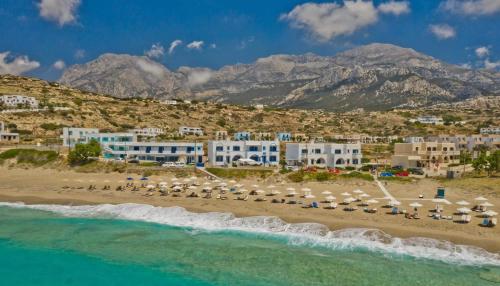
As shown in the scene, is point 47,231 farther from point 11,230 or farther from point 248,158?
point 248,158

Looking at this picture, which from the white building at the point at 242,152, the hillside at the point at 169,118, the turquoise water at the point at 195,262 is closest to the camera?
the turquoise water at the point at 195,262

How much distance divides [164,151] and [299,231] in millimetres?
46897

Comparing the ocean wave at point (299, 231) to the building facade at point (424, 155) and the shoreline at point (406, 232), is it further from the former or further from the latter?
the building facade at point (424, 155)

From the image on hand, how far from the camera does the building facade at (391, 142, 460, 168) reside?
255 ft

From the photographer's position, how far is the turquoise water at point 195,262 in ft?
88.7

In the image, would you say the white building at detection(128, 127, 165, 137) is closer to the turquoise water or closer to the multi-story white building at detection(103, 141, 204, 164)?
the multi-story white building at detection(103, 141, 204, 164)

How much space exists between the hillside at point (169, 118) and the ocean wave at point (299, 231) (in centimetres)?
6960

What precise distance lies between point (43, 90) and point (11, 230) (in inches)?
5539

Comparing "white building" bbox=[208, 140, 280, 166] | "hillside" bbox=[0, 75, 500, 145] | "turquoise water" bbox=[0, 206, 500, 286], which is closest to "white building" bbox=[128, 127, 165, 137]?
"hillside" bbox=[0, 75, 500, 145]

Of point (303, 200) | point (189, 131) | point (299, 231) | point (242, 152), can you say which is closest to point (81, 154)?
point (242, 152)

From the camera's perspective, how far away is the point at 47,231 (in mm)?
38031

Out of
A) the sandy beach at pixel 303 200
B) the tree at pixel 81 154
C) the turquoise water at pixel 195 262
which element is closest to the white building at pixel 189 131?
the tree at pixel 81 154

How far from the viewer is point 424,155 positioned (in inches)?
3250

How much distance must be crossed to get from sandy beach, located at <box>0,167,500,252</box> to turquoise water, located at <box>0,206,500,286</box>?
208 inches
